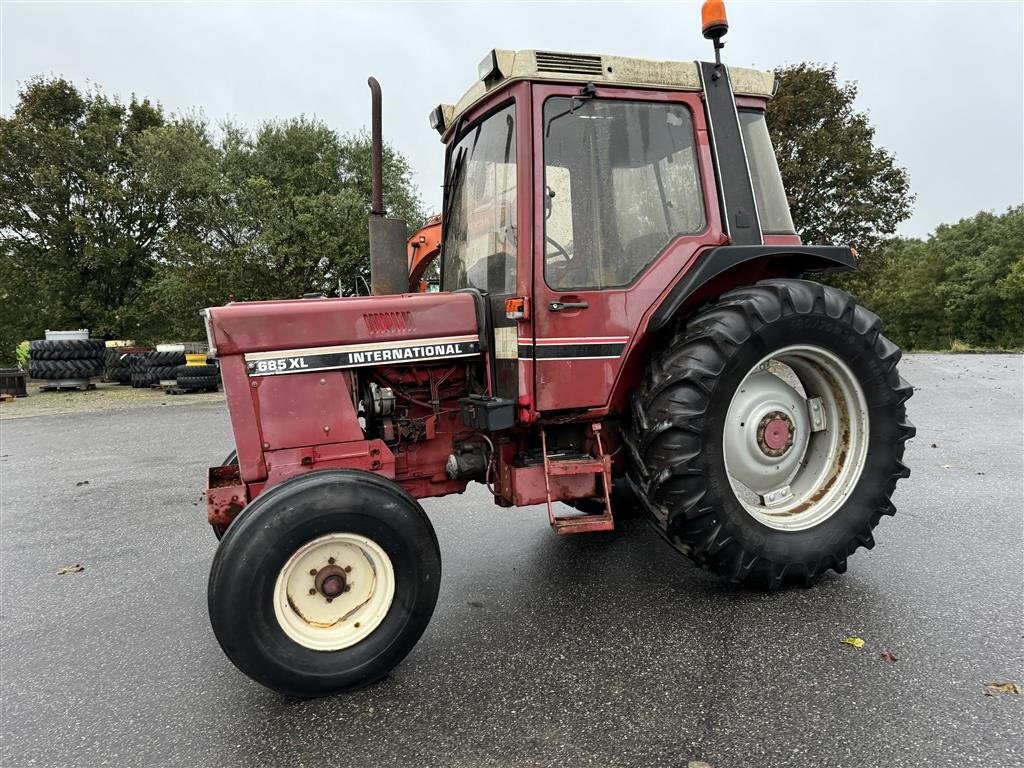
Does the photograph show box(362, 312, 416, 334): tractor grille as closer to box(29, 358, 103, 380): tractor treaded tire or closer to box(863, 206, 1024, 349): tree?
box(29, 358, 103, 380): tractor treaded tire

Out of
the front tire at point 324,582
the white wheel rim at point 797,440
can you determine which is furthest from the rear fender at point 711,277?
the front tire at point 324,582

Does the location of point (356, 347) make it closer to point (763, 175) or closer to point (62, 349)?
point (763, 175)

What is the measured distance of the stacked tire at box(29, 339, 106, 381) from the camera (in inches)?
628

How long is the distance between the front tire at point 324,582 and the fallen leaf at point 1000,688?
211 centimetres

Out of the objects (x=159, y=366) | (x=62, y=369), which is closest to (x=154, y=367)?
(x=159, y=366)

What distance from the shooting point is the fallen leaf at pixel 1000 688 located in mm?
2311

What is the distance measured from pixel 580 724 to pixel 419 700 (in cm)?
63

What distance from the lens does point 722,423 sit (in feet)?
9.71

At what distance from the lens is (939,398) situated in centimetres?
1039

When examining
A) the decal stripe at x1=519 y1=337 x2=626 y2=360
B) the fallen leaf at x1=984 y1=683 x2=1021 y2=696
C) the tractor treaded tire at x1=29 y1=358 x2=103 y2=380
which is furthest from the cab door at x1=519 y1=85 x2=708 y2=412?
the tractor treaded tire at x1=29 y1=358 x2=103 y2=380

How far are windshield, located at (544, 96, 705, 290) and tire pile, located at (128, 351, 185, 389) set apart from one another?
15.9m

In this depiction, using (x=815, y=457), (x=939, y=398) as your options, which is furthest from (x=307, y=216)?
(x=815, y=457)

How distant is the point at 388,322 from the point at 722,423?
5.40 feet

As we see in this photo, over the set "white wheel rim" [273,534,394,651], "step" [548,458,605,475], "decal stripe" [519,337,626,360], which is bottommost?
"white wheel rim" [273,534,394,651]
